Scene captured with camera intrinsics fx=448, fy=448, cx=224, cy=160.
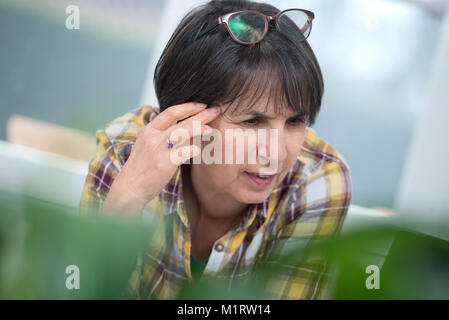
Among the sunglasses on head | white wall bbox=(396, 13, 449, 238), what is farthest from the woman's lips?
white wall bbox=(396, 13, 449, 238)

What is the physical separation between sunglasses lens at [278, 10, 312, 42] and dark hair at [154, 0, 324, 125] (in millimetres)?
13

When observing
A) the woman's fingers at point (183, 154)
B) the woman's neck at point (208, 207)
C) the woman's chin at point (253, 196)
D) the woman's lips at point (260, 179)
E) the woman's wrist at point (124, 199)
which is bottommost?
the woman's neck at point (208, 207)

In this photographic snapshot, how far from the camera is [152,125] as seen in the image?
844 millimetres

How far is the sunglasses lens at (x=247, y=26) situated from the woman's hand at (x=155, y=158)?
144 millimetres

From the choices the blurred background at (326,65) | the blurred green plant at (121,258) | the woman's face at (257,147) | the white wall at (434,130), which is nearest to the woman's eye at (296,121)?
the woman's face at (257,147)

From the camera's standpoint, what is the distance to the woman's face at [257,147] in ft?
2.73

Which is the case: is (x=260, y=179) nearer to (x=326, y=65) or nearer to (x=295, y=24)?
(x=295, y=24)

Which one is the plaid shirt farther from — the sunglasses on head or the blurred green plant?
the blurred green plant

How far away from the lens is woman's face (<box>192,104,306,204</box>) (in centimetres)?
83

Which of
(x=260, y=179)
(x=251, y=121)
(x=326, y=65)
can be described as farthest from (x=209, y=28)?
(x=326, y=65)

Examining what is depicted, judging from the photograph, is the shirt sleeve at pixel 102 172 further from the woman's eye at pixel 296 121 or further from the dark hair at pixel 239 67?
the woman's eye at pixel 296 121

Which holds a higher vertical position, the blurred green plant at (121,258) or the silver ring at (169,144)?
the blurred green plant at (121,258)
